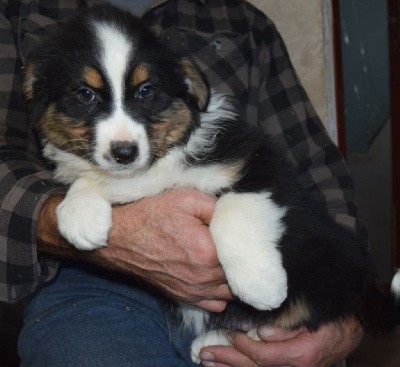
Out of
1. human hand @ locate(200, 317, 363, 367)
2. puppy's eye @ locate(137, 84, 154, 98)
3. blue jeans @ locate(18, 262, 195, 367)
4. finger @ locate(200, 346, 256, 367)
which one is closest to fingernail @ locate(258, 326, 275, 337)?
human hand @ locate(200, 317, 363, 367)

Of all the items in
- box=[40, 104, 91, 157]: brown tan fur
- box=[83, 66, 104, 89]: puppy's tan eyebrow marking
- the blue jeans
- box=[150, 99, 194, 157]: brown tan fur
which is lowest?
the blue jeans

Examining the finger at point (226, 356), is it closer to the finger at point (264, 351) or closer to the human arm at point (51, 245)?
the finger at point (264, 351)

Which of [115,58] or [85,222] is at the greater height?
[115,58]

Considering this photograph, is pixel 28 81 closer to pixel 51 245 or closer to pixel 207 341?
pixel 51 245

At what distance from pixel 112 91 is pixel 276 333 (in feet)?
2.92

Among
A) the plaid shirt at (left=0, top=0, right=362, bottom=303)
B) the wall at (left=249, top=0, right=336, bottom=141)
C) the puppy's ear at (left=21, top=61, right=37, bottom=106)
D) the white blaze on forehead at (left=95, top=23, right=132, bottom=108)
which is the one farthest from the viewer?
the wall at (left=249, top=0, right=336, bottom=141)

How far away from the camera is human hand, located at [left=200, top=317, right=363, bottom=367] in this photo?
2092 mm

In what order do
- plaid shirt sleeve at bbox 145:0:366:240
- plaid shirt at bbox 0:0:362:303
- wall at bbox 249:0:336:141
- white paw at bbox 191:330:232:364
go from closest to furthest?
white paw at bbox 191:330:232:364, plaid shirt at bbox 0:0:362:303, plaid shirt sleeve at bbox 145:0:366:240, wall at bbox 249:0:336:141

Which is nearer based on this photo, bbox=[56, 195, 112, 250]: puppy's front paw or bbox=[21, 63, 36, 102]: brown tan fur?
bbox=[56, 195, 112, 250]: puppy's front paw

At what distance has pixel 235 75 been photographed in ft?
8.87

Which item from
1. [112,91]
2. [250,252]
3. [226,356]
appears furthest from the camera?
[226,356]

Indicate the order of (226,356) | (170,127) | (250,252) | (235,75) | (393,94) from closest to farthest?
1. (250,252)
2. (170,127)
3. (226,356)
4. (235,75)
5. (393,94)

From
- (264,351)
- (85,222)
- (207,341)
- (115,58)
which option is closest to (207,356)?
(207,341)

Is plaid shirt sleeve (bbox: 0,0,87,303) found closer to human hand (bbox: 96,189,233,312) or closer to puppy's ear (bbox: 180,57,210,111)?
human hand (bbox: 96,189,233,312)
